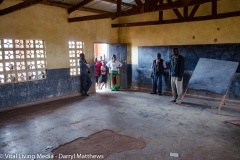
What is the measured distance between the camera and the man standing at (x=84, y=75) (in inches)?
296

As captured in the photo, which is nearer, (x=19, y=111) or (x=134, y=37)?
(x=19, y=111)

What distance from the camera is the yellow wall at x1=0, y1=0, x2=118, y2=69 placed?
578 centimetres

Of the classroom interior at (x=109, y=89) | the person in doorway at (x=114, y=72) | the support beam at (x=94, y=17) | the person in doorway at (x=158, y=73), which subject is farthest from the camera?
the person in doorway at (x=114, y=72)

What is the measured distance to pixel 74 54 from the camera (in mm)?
7656

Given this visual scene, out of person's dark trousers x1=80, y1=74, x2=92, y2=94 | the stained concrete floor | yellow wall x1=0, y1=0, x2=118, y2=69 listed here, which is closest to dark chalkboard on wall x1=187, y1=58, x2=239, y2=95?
the stained concrete floor

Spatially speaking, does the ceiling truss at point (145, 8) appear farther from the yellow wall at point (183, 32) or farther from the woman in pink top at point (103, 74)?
the woman in pink top at point (103, 74)

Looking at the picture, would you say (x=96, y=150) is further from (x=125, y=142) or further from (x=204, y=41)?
(x=204, y=41)

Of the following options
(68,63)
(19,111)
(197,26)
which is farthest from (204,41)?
(19,111)

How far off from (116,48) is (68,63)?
8.27 ft

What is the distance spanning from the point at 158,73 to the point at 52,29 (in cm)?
420

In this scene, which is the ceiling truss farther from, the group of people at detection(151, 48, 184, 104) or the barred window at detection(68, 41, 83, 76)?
the group of people at detection(151, 48, 184, 104)

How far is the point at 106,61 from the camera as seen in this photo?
368 inches

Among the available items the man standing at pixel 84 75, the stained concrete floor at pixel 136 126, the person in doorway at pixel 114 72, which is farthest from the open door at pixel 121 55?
the stained concrete floor at pixel 136 126

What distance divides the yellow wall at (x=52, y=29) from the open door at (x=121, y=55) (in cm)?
63
